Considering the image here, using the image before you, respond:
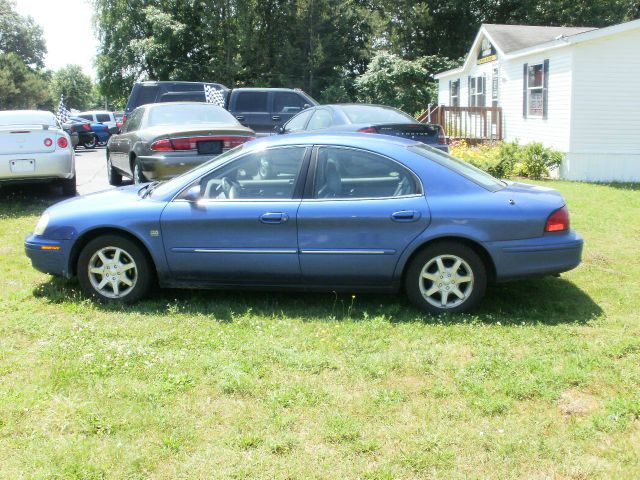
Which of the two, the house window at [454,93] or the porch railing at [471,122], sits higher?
the house window at [454,93]

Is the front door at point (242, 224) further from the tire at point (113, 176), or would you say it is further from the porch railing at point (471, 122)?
the porch railing at point (471, 122)

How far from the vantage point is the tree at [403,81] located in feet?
106

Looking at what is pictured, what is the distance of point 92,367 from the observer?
14.0 ft

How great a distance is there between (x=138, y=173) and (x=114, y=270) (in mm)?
4737

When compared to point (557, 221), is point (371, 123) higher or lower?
higher

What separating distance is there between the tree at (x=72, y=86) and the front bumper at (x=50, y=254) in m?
104

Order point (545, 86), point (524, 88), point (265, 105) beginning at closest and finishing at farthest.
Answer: point (265, 105), point (545, 86), point (524, 88)

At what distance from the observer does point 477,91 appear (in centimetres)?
2406

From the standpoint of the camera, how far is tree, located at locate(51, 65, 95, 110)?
10425 centimetres

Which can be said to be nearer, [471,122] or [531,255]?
[531,255]

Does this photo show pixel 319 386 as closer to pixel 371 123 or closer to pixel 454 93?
pixel 371 123

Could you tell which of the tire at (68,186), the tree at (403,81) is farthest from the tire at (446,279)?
the tree at (403,81)

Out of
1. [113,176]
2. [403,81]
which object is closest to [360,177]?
[113,176]

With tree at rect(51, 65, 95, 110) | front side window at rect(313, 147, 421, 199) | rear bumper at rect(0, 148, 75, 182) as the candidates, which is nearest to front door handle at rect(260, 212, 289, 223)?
front side window at rect(313, 147, 421, 199)
